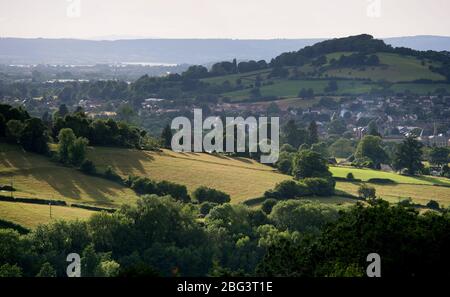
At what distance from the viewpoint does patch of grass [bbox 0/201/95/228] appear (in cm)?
4991

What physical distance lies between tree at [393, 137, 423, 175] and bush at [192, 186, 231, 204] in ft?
116

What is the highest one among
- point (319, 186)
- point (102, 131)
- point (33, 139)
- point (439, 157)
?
point (33, 139)

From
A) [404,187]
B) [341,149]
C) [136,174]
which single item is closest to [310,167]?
[404,187]

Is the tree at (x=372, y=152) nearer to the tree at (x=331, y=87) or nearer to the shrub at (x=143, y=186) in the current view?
the shrub at (x=143, y=186)

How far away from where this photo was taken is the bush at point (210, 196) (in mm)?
65312

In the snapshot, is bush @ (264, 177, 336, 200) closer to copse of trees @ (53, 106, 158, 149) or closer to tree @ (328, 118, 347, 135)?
copse of trees @ (53, 106, 158, 149)

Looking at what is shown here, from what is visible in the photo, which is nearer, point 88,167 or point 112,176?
point 112,176

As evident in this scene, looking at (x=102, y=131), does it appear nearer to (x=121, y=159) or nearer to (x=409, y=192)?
(x=121, y=159)

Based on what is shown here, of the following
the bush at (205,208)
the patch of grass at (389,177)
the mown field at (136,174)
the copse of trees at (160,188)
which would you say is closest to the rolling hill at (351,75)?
the patch of grass at (389,177)

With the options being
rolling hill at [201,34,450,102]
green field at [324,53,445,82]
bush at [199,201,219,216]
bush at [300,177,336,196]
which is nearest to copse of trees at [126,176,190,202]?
bush at [199,201,219,216]

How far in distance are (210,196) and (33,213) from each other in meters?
17.5

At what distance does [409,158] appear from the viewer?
9581 centimetres
